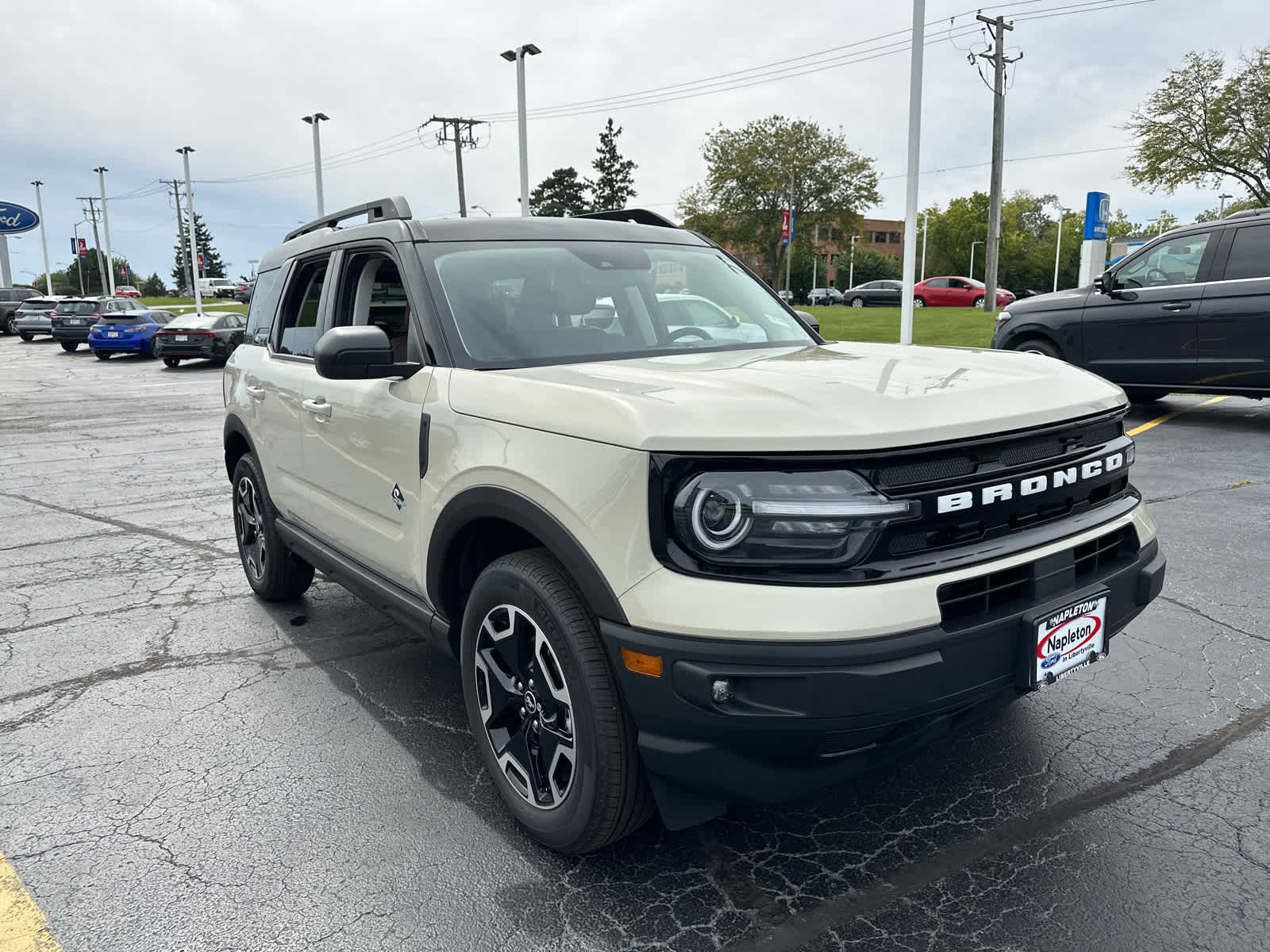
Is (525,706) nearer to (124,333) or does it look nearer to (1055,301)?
(1055,301)

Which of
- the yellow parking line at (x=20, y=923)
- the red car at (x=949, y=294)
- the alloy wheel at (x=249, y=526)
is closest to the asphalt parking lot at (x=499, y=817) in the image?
the yellow parking line at (x=20, y=923)

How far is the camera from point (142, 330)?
27.2m

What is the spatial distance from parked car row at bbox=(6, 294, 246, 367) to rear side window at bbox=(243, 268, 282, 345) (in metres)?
15.0

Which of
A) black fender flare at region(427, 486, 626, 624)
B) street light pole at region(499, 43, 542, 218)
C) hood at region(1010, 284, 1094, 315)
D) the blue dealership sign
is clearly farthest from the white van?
black fender flare at region(427, 486, 626, 624)

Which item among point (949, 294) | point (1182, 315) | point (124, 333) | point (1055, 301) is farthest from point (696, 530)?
point (949, 294)

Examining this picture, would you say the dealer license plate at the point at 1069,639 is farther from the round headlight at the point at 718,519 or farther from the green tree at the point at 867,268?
the green tree at the point at 867,268

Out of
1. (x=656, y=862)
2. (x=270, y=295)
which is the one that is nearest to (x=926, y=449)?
(x=656, y=862)

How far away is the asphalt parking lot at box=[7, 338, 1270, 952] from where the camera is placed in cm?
238

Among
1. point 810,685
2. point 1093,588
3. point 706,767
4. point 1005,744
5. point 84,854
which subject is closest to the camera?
point 810,685

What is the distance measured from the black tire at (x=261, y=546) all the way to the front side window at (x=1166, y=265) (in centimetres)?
855

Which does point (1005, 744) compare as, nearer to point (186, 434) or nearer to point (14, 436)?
point (186, 434)

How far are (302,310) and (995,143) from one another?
31164 millimetres

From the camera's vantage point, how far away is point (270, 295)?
191 inches

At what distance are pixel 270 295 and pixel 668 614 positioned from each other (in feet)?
11.7
